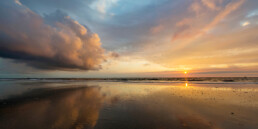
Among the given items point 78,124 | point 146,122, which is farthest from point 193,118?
point 78,124

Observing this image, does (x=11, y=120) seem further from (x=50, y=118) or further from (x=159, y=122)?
(x=159, y=122)

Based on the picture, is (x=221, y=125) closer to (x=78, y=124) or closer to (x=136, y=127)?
(x=136, y=127)

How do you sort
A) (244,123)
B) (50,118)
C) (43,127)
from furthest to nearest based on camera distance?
(50,118) < (244,123) < (43,127)

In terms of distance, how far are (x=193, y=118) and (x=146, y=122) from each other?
13.7 ft

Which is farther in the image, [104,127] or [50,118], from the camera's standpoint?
[50,118]

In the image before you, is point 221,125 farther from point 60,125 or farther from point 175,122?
point 60,125

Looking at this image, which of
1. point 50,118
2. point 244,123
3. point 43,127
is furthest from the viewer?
point 50,118

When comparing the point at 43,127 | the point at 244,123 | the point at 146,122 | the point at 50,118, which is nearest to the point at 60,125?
the point at 43,127

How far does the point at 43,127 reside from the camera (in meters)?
8.12

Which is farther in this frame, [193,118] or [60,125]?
[193,118]

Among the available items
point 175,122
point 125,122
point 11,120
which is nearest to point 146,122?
point 125,122

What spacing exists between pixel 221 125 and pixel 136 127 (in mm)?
6134

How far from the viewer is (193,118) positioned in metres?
10.0

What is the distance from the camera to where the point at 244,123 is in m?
8.91
